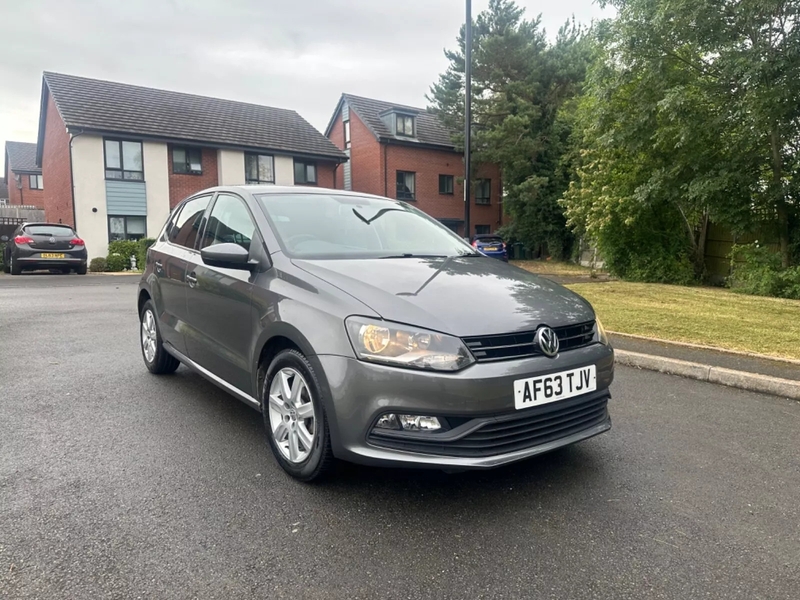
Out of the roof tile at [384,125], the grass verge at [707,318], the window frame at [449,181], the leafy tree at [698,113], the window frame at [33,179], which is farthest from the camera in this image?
the window frame at [33,179]

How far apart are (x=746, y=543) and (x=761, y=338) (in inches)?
199

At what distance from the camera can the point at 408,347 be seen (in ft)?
8.69

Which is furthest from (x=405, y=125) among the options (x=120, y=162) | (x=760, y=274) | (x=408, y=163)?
(x=760, y=274)

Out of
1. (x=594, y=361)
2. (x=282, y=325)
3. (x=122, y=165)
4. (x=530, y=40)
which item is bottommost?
(x=594, y=361)

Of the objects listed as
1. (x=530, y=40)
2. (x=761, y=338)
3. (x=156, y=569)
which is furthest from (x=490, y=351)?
(x=530, y=40)

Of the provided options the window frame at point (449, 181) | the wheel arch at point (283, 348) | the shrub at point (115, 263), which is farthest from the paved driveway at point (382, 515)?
the window frame at point (449, 181)

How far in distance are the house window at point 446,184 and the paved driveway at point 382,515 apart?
29322 mm

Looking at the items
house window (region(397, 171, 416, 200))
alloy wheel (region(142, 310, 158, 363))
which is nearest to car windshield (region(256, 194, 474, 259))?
alloy wheel (region(142, 310, 158, 363))

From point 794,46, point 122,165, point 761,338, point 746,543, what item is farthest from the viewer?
point 122,165

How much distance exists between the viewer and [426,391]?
2582 mm

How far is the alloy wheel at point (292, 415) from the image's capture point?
9.80ft

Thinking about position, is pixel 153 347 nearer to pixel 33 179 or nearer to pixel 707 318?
pixel 707 318

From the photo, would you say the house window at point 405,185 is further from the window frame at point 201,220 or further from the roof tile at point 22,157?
the roof tile at point 22,157

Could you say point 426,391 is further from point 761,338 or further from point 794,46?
point 794,46
